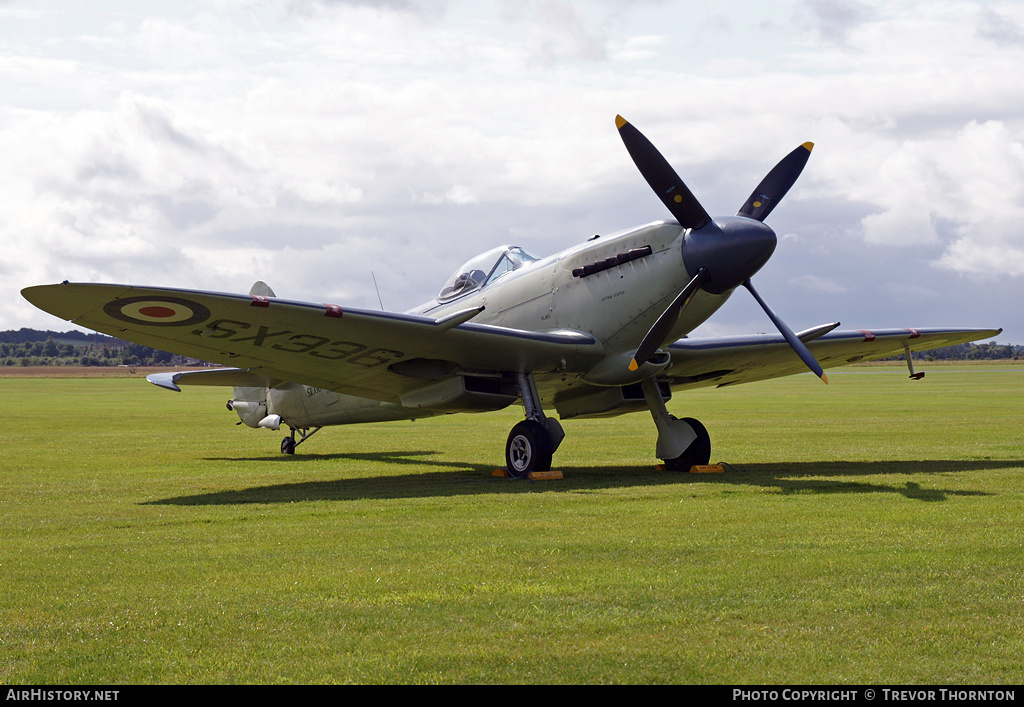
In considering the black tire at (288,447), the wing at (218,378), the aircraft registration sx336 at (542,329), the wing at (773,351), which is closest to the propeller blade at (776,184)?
the aircraft registration sx336 at (542,329)

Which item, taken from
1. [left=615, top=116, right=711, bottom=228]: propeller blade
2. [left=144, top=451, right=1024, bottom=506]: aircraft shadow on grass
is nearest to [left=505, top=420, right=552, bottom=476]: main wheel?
[left=144, top=451, right=1024, bottom=506]: aircraft shadow on grass

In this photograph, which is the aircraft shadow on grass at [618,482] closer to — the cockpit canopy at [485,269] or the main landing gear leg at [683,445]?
the main landing gear leg at [683,445]

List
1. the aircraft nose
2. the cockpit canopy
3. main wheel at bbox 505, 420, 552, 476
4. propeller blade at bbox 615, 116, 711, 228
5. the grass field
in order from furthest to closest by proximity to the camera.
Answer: the cockpit canopy → main wheel at bbox 505, 420, 552, 476 → propeller blade at bbox 615, 116, 711, 228 → the aircraft nose → the grass field

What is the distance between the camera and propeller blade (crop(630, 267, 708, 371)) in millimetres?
11820

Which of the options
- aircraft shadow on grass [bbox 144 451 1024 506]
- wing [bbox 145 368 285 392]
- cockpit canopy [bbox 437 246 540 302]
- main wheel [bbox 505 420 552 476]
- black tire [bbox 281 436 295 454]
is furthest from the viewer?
black tire [bbox 281 436 295 454]

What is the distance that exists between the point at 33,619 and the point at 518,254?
10.5m

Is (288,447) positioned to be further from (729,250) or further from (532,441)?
(729,250)

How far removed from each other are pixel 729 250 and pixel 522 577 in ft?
21.8

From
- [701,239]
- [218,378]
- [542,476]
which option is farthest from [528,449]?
[218,378]

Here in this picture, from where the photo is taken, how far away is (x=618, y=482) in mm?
12242

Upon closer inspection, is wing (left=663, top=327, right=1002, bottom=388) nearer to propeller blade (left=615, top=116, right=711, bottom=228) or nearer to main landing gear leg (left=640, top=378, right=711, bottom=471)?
main landing gear leg (left=640, top=378, right=711, bottom=471)

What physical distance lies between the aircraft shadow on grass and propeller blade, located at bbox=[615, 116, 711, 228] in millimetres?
3383

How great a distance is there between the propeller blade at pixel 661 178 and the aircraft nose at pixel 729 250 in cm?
22

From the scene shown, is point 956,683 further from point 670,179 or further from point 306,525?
point 670,179
